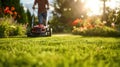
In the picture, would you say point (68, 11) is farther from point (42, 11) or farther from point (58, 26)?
point (42, 11)

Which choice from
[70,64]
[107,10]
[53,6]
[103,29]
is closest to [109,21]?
[107,10]

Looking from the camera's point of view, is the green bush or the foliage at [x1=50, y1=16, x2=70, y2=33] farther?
the foliage at [x1=50, y1=16, x2=70, y2=33]

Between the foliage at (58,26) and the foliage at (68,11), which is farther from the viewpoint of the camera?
the foliage at (68,11)

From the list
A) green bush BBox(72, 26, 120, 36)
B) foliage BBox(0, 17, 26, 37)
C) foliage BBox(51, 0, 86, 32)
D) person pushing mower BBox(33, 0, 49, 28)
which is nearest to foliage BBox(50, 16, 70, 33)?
foliage BBox(51, 0, 86, 32)

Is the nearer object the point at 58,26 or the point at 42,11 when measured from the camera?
the point at 42,11

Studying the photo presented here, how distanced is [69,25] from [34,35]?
69.3 ft

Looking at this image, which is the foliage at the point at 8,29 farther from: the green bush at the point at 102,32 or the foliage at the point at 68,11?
the foliage at the point at 68,11

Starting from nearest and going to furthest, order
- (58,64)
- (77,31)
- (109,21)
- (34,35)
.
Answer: (58,64)
(34,35)
(77,31)
(109,21)

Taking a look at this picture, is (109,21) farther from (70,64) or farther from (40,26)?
(70,64)

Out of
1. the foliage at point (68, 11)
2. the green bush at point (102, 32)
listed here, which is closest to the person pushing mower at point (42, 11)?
the green bush at point (102, 32)

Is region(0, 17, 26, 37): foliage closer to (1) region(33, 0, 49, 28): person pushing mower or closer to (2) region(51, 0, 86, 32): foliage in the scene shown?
(1) region(33, 0, 49, 28): person pushing mower

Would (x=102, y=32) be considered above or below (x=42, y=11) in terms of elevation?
below

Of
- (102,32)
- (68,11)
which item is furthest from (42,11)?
(68,11)

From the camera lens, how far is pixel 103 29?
52.3 feet
